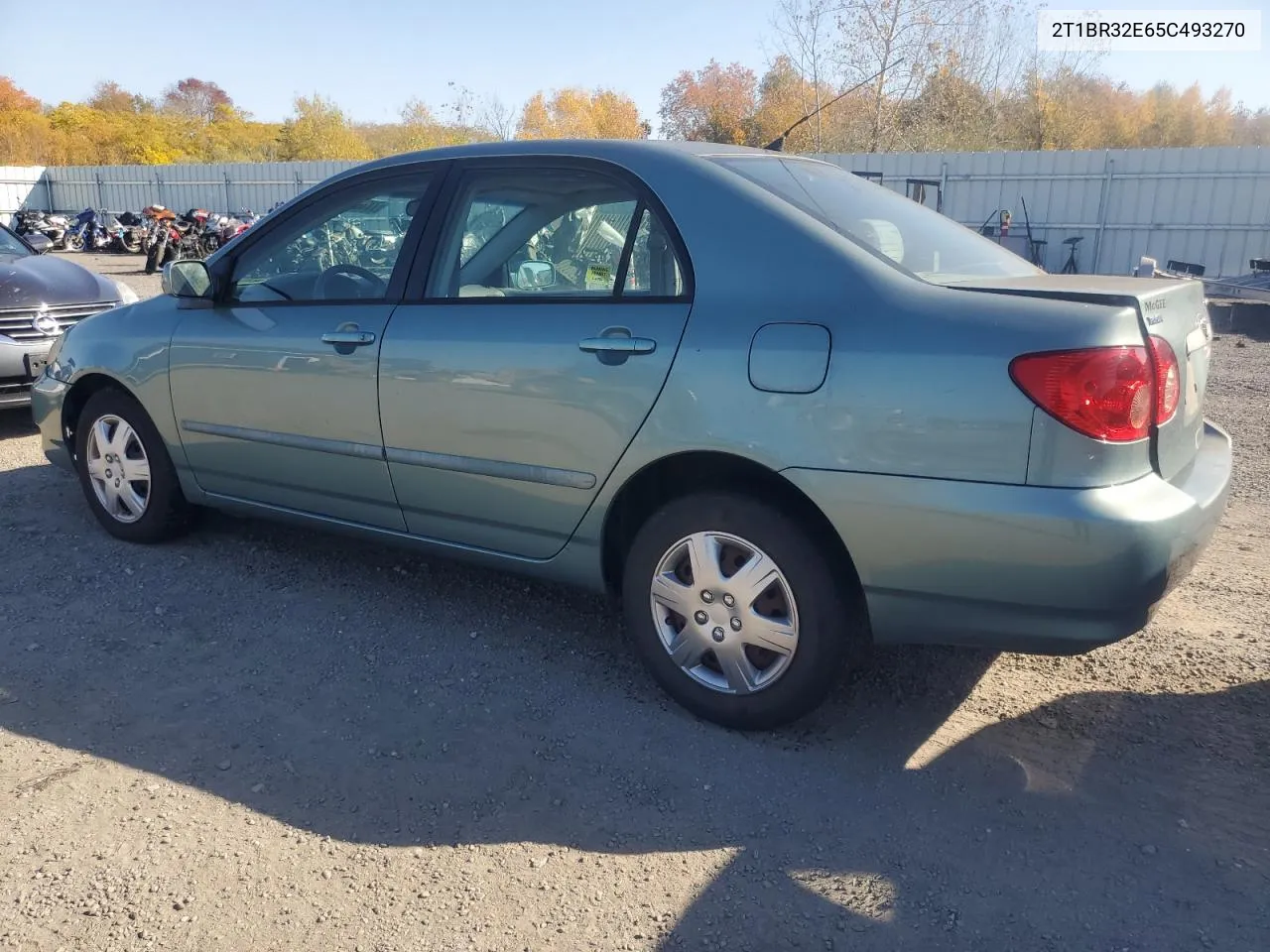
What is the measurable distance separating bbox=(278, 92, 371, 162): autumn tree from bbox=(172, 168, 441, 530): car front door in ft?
169

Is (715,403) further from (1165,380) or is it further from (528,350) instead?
(1165,380)

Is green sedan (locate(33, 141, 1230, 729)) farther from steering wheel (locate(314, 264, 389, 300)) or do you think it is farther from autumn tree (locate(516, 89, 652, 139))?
autumn tree (locate(516, 89, 652, 139))

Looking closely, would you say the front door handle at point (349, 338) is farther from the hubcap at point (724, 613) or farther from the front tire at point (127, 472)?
the hubcap at point (724, 613)

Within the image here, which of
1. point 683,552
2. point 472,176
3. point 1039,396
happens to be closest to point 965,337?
point 1039,396

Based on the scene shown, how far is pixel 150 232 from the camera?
24.1m

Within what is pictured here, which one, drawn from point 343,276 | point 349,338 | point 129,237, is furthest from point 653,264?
point 129,237

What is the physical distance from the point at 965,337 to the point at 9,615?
11.8ft

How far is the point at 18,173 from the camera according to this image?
3550 centimetres

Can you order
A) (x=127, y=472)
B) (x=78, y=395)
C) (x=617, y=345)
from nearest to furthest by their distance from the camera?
(x=617, y=345)
(x=127, y=472)
(x=78, y=395)

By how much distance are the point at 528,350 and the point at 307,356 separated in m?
1.03

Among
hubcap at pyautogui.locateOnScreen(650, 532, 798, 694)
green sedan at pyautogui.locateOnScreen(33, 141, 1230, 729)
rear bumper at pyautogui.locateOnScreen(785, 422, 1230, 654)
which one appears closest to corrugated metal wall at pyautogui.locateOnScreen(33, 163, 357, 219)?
green sedan at pyautogui.locateOnScreen(33, 141, 1230, 729)

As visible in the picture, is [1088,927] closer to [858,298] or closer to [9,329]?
[858,298]

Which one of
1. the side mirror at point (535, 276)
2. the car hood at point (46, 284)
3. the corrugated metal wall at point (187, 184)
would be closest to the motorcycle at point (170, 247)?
the corrugated metal wall at point (187, 184)

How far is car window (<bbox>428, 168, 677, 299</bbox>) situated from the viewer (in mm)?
3221
